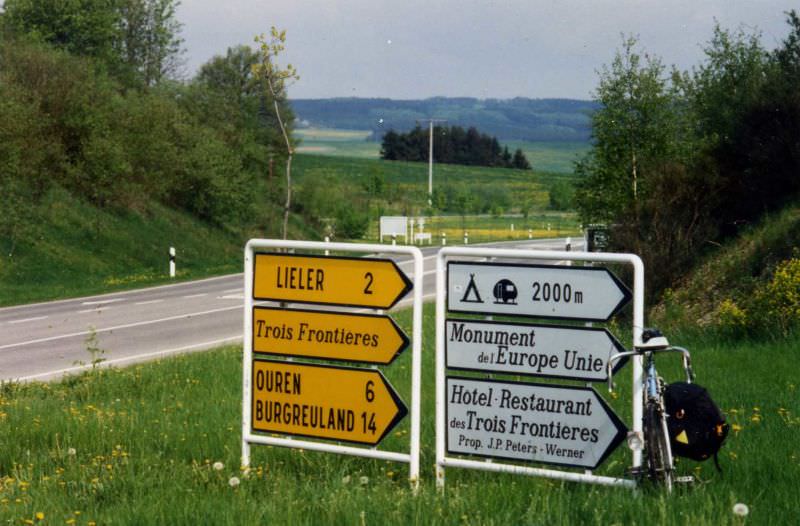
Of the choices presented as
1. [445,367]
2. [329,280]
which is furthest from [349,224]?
[445,367]

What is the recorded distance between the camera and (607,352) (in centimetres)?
575

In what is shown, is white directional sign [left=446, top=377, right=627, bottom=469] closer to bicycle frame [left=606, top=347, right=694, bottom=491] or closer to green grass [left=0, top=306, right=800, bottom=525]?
green grass [left=0, top=306, right=800, bottom=525]

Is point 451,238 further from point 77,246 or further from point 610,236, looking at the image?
point 610,236

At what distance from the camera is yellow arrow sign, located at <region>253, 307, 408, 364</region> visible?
6383 millimetres

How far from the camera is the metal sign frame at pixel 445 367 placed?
5.48 metres

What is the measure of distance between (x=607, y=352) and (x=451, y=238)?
84.5 metres

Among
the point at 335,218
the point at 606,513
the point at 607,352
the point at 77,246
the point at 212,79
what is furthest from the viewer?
the point at 212,79

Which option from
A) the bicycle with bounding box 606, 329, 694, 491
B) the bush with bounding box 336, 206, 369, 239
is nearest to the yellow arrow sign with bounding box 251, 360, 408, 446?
the bicycle with bounding box 606, 329, 694, 491

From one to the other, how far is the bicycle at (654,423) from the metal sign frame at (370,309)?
114cm

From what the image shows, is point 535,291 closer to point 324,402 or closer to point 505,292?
point 505,292

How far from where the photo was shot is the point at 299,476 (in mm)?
6770

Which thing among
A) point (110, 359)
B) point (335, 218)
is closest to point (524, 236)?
point (335, 218)

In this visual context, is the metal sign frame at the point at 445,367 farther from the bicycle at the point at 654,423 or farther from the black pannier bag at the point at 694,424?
the black pannier bag at the point at 694,424

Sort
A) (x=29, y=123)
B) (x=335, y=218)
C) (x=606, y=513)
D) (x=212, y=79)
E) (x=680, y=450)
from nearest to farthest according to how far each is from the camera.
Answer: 1. (x=606, y=513)
2. (x=680, y=450)
3. (x=29, y=123)
4. (x=335, y=218)
5. (x=212, y=79)
